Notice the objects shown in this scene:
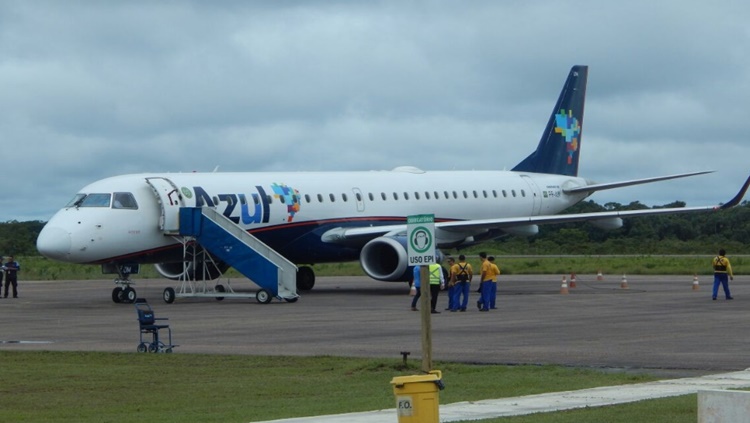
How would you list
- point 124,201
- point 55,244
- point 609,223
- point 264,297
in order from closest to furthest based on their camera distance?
point 55,244 < point 264,297 < point 124,201 < point 609,223

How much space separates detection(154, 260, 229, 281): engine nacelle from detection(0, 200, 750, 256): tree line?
141ft

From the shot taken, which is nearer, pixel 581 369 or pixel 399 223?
pixel 581 369

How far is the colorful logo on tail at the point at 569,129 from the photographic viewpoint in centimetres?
5088

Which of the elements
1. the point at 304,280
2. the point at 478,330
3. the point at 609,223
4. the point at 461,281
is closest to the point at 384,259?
the point at 304,280

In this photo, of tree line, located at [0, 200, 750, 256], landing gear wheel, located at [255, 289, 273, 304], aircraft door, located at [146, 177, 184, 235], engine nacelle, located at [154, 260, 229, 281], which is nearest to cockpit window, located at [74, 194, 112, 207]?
aircraft door, located at [146, 177, 184, 235]

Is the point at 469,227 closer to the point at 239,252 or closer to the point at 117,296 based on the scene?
the point at 239,252

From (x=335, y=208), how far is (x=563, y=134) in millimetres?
12934

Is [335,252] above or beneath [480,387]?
above

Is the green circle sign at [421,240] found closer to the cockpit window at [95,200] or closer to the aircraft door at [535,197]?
the cockpit window at [95,200]

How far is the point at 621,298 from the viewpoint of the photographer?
3503cm

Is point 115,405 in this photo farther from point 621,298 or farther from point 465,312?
point 621,298

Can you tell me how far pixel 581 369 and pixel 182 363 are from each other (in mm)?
5880

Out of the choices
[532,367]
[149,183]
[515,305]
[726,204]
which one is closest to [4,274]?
[149,183]

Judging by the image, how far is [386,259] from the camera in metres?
39.5
